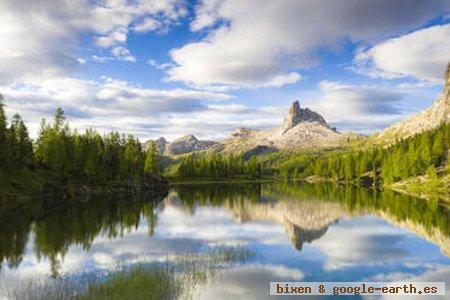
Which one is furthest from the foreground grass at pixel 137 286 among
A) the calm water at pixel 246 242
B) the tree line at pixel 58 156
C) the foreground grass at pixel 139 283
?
the tree line at pixel 58 156

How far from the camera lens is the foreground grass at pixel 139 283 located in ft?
85.2

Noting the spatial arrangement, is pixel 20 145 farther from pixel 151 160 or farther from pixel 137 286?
pixel 137 286

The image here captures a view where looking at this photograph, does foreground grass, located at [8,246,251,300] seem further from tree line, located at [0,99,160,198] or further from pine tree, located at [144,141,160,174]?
pine tree, located at [144,141,160,174]

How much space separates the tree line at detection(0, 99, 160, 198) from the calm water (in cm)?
2590

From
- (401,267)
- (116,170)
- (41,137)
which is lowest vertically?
(401,267)

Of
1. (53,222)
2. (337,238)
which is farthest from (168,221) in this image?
(337,238)

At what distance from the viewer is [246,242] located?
1967 inches

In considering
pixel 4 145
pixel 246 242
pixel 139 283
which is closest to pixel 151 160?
pixel 4 145

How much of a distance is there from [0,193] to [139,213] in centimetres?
2802

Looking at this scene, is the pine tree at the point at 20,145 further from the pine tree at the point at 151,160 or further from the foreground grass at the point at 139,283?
the foreground grass at the point at 139,283

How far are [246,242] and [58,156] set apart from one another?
2935 inches

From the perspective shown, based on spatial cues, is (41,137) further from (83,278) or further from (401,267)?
(401,267)

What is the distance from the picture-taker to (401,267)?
1506 inches

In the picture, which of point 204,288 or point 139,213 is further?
point 139,213
